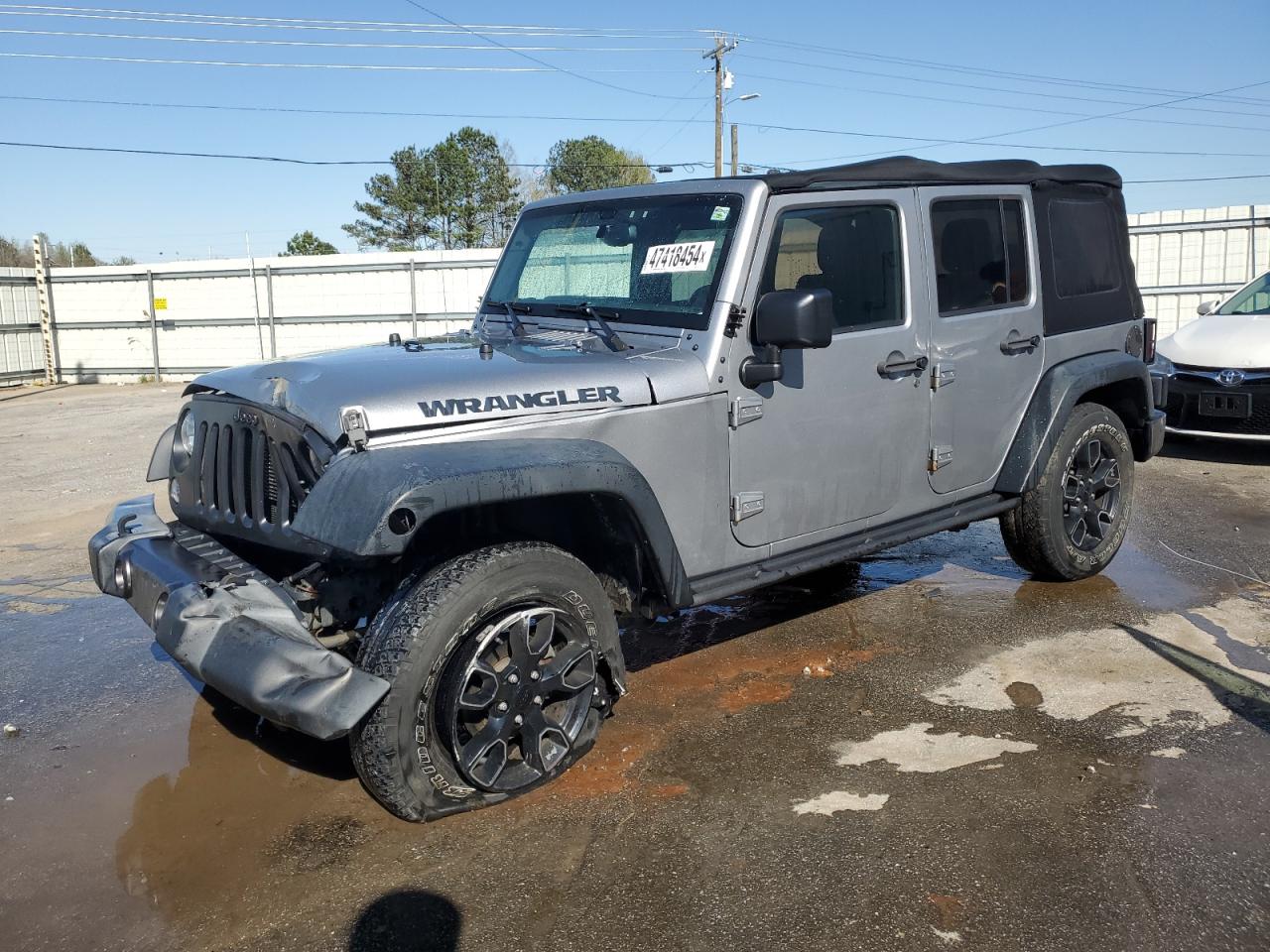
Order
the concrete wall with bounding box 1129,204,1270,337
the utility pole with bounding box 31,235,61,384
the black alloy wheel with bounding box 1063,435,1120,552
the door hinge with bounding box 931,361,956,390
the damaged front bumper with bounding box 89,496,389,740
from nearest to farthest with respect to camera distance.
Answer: the damaged front bumper with bounding box 89,496,389,740
the door hinge with bounding box 931,361,956,390
the black alloy wheel with bounding box 1063,435,1120,552
the concrete wall with bounding box 1129,204,1270,337
the utility pole with bounding box 31,235,61,384

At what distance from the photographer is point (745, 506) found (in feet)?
13.0

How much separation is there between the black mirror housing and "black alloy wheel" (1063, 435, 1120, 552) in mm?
2228

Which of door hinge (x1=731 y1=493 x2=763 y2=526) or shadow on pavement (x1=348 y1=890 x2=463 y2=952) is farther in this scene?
door hinge (x1=731 y1=493 x2=763 y2=526)

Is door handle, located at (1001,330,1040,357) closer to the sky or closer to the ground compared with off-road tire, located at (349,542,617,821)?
closer to the sky

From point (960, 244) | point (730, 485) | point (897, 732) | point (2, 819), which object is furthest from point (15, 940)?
point (960, 244)

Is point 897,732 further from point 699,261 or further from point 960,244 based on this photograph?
point 960,244

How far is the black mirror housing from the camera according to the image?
3.71m

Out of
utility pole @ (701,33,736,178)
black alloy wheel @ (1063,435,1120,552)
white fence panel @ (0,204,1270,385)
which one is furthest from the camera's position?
utility pole @ (701,33,736,178)

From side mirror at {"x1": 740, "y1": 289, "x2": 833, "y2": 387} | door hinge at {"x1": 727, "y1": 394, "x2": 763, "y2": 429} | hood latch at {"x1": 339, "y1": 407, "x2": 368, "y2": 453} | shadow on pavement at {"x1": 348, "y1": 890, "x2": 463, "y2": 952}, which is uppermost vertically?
side mirror at {"x1": 740, "y1": 289, "x2": 833, "y2": 387}

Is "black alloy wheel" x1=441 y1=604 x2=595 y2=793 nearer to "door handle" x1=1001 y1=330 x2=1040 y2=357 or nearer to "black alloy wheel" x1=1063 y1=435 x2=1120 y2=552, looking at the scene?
"door handle" x1=1001 y1=330 x2=1040 y2=357

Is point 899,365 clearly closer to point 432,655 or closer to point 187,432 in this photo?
point 432,655

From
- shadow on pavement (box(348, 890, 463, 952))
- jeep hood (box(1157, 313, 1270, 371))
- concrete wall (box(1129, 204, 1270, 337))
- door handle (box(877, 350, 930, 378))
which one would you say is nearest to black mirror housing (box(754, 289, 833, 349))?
door handle (box(877, 350, 930, 378))

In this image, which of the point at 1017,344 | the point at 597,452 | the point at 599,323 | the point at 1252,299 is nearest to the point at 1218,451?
the point at 1252,299

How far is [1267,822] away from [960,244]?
8.67 ft
